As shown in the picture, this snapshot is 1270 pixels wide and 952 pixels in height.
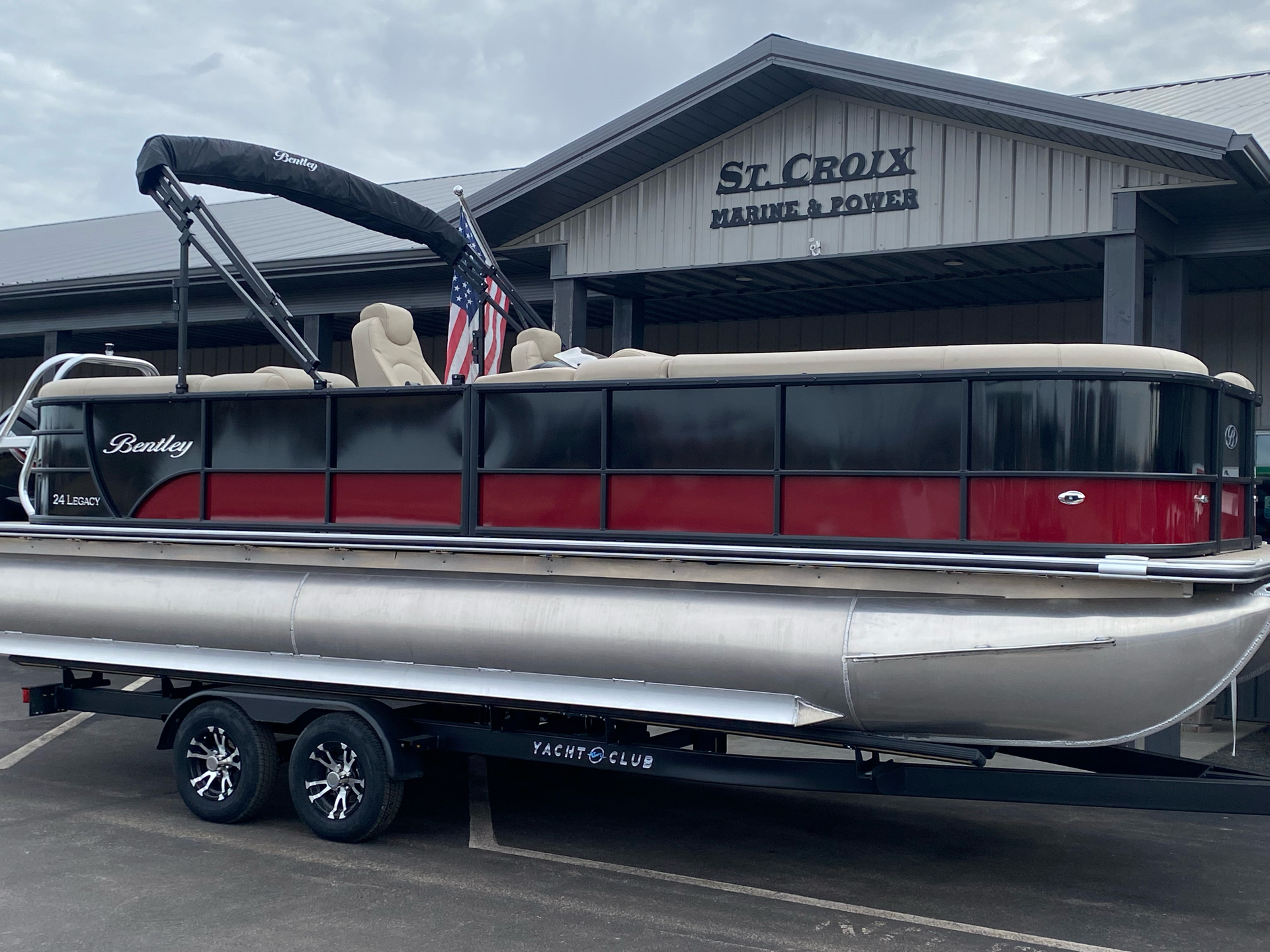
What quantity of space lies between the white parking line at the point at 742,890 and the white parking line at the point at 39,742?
2.82m

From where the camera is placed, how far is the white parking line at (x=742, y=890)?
532 centimetres

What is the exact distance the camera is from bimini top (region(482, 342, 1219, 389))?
204 inches

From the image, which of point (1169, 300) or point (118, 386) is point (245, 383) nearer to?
point (118, 386)

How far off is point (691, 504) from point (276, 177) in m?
3.55

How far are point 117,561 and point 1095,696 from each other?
18.5 feet

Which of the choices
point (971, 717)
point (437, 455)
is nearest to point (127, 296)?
point (437, 455)

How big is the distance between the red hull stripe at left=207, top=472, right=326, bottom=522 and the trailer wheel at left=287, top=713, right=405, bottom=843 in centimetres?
116

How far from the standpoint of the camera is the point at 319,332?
51.3ft

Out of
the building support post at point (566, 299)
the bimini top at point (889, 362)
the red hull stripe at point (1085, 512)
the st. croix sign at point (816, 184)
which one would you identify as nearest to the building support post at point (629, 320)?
the building support post at point (566, 299)

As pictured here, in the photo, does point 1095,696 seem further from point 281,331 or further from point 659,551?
point 281,331

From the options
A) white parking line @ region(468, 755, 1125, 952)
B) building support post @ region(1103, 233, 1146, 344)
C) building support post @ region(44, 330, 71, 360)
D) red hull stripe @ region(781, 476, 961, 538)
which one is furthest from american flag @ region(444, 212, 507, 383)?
building support post @ region(44, 330, 71, 360)

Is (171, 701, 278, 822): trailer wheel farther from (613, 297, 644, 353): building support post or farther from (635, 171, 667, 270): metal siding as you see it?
(613, 297, 644, 353): building support post

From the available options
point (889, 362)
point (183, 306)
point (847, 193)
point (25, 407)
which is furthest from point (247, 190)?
point (847, 193)

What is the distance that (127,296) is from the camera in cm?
1725
